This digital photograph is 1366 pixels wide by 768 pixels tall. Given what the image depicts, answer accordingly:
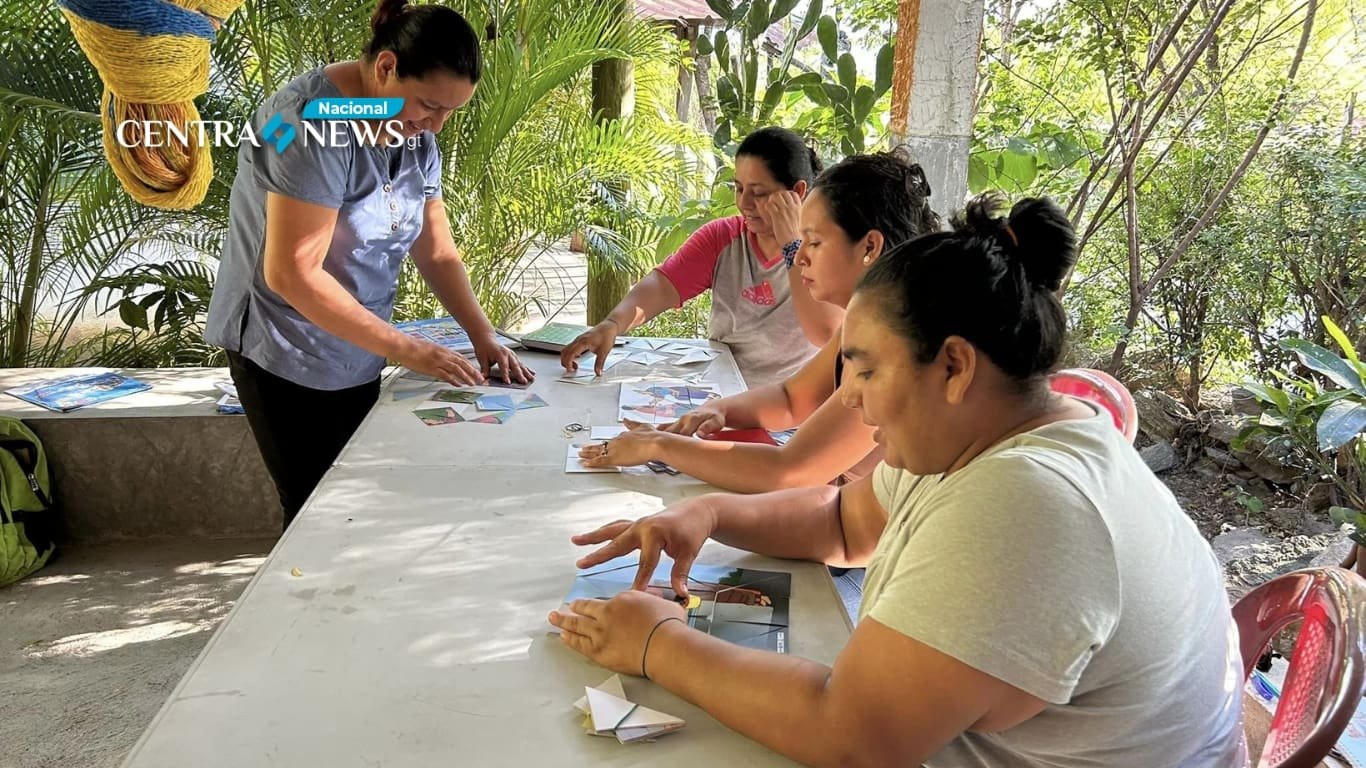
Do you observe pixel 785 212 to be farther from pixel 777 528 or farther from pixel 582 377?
pixel 777 528

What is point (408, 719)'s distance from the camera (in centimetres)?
102

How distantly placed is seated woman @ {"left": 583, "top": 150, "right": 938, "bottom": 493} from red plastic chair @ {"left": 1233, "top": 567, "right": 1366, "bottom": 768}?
25.6 inches

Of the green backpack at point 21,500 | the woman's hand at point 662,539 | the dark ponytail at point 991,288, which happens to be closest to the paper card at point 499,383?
the woman's hand at point 662,539

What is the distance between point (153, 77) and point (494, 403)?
92 cm

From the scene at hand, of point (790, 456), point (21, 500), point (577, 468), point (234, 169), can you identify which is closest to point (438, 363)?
point (577, 468)

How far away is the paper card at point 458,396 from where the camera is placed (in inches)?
85.7

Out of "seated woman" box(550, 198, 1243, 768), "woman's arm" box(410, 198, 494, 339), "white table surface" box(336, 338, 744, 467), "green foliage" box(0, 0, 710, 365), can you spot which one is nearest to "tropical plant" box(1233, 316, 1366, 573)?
"white table surface" box(336, 338, 744, 467)

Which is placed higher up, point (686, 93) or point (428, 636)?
point (686, 93)

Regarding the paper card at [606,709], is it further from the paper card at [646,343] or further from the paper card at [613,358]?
the paper card at [646,343]

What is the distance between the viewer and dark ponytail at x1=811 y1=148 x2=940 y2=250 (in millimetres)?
1836

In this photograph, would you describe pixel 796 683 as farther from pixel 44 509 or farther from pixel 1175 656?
pixel 44 509

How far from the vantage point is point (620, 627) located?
113 cm

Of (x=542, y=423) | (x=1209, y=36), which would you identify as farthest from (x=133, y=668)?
(x=1209, y=36)

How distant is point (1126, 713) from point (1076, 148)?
121 inches
